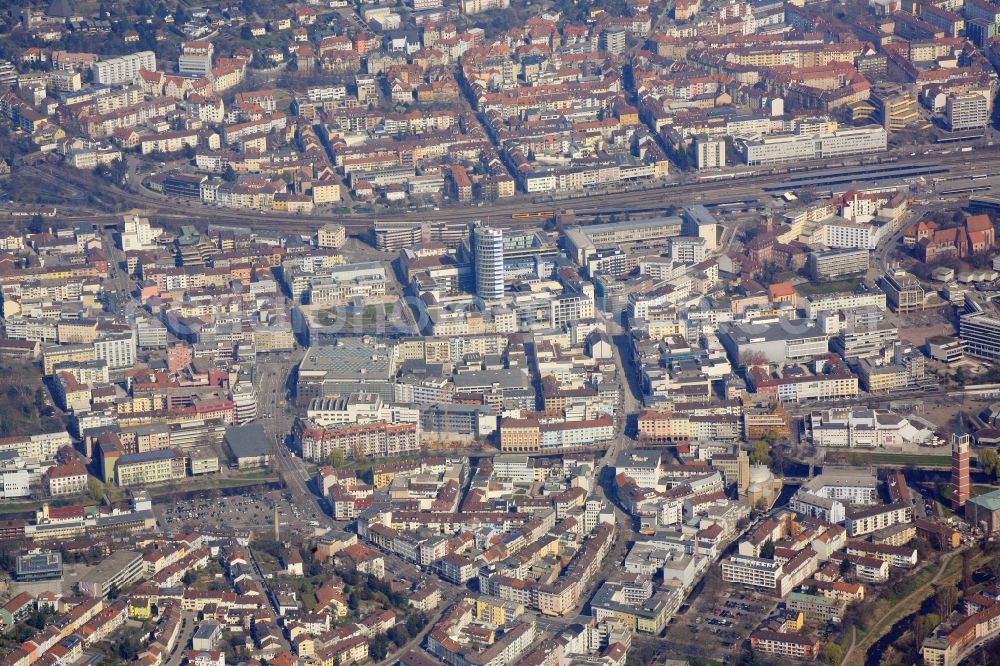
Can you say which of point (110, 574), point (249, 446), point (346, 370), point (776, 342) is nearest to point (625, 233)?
point (776, 342)

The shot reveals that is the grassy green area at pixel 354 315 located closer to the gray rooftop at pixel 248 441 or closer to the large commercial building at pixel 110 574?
the gray rooftop at pixel 248 441

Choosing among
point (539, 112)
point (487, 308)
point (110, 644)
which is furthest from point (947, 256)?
point (110, 644)

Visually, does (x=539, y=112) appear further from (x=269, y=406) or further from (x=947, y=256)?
(x=269, y=406)

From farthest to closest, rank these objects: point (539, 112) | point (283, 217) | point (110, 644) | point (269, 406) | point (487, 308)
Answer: point (539, 112)
point (283, 217)
point (487, 308)
point (269, 406)
point (110, 644)

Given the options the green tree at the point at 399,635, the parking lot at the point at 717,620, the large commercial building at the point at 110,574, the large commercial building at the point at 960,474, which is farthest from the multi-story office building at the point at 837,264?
the large commercial building at the point at 110,574

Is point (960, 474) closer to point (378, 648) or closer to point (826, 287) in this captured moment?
point (826, 287)

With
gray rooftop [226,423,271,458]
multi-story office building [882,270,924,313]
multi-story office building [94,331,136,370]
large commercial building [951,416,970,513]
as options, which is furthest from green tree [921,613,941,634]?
multi-story office building [94,331,136,370]
